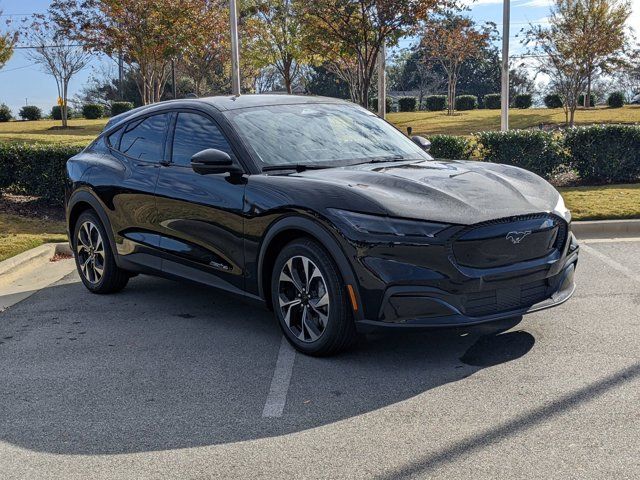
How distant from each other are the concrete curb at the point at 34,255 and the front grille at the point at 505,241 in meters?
5.29

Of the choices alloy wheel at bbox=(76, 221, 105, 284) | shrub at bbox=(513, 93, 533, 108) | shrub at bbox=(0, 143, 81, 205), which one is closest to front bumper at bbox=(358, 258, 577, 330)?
alloy wheel at bbox=(76, 221, 105, 284)

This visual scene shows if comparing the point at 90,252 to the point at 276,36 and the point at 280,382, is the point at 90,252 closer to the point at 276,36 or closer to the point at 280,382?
the point at 280,382

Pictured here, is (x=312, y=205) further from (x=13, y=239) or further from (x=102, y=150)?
(x=13, y=239)

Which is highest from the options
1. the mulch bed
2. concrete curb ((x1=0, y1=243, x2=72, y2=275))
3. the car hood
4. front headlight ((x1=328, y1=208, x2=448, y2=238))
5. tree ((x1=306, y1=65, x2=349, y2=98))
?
tree ((x1=306, y1=65, x2=349, y2=98))

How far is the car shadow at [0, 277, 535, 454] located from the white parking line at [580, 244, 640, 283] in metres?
2.13

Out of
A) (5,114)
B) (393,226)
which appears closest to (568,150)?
(393,226)

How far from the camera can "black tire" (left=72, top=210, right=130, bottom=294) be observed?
6.98m

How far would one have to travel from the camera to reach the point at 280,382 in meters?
4.73

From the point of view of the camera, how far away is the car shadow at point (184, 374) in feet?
13.5

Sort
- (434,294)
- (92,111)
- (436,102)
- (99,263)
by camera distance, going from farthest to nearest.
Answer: (436,102), (92,111), (99,263), (434,294)

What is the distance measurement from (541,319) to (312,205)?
6.74 feet

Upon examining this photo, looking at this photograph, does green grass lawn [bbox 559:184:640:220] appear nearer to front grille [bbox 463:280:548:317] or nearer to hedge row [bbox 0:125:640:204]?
hedge row [bbox 0:125:640:204]

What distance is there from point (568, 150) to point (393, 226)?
8.69 metres

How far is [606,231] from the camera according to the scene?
9531mm
